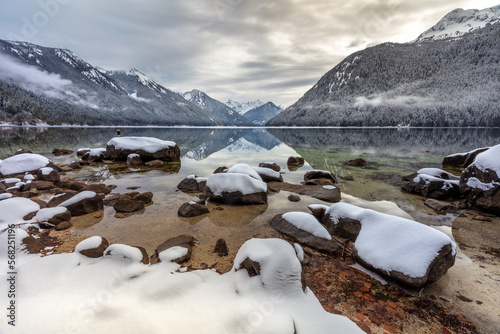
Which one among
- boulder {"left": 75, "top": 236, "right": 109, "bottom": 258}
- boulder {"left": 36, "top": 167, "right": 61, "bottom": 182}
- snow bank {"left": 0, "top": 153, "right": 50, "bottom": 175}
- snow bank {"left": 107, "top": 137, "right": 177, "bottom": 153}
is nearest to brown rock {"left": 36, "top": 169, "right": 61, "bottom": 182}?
boulder {"left": 36, "top": 167, "right": 61, "bottom": 182}

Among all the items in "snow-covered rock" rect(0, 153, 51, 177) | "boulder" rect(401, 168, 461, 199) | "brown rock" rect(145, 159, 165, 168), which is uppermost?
"snow-covered rock" rect(0, 153, 51, 177)

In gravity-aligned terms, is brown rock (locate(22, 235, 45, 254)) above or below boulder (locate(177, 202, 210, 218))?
above

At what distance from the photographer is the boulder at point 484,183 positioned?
724 cm

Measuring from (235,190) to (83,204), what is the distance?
4.62 m

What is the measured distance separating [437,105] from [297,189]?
6395 inches

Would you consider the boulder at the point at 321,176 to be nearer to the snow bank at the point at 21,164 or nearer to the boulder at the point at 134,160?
the boulder at the point at 134,160

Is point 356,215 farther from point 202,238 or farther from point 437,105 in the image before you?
point 437,105

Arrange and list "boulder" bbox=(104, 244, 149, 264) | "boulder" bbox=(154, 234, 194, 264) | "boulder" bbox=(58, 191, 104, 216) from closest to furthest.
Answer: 1. "boulder" bbox=(104, 244, 149, 264)
2. "boulder" bbox=(154, 234, 194, 264)
3. "boulder" bbox=(58, 191, 104, 216)

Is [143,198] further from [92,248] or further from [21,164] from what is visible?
[21,164]

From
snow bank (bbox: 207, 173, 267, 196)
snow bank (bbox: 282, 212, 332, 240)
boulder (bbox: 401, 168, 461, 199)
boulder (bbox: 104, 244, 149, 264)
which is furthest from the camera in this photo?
boulder (bbox: 401, 168, 461, 199)

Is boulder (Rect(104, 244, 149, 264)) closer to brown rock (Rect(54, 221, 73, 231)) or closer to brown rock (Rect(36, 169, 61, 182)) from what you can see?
brown rock (Rect(54, 221, 73, 231))

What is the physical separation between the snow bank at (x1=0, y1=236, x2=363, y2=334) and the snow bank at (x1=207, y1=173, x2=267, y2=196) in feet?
12.9

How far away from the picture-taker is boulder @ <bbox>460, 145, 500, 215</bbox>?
7238 millimetres

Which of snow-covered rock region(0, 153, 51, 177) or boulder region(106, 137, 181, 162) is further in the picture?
boulder region(106, 137, 181, 162)
